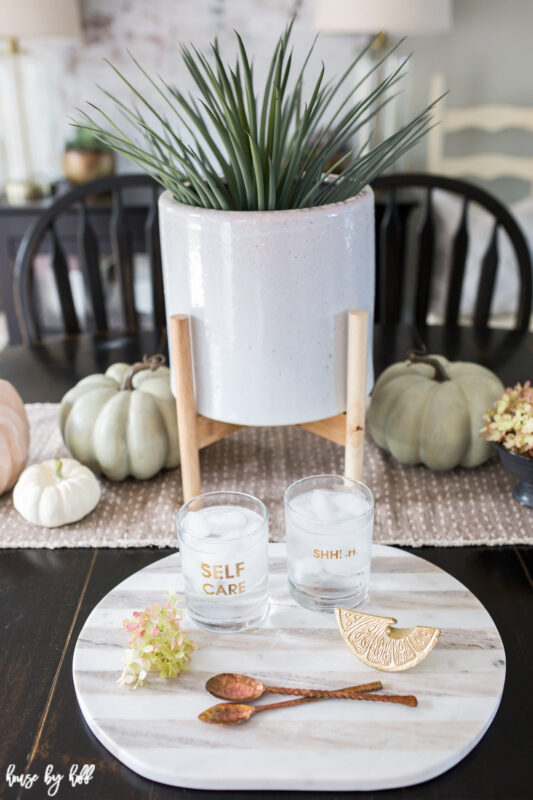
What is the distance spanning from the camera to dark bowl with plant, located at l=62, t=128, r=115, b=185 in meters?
2.49

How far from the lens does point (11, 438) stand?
0.92m

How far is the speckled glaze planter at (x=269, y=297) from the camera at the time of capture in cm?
73

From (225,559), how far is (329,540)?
0.09 m

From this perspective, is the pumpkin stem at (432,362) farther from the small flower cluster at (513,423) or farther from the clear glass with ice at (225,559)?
the clear glass with ice at (225,559)

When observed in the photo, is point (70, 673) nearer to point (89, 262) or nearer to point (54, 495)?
point (54, 495)

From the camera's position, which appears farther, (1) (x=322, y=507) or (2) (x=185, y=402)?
(2) (x=185, y=402)

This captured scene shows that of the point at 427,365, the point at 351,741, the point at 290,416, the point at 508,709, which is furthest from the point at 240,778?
the point at 427,365

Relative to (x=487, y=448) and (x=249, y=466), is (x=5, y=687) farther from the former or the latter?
(x=487, y=448)

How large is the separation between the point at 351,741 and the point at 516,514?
403 mm

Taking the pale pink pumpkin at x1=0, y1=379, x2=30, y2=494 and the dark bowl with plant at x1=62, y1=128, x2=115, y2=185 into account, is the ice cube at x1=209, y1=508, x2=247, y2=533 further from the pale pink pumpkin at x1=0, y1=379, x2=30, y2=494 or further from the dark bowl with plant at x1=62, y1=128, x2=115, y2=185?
the dark bowl with plant at x1=62, y1=128, x2=115, y2=185

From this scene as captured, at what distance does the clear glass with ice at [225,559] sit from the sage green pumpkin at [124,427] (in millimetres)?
244

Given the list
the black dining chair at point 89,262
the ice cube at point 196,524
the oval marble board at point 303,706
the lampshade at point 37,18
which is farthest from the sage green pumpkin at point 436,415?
the lampshade at point 37,18

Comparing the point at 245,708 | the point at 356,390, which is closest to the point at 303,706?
the point at 245,708

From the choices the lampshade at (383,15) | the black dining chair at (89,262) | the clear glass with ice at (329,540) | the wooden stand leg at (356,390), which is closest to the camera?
the clear glass with ice at (329,540)
